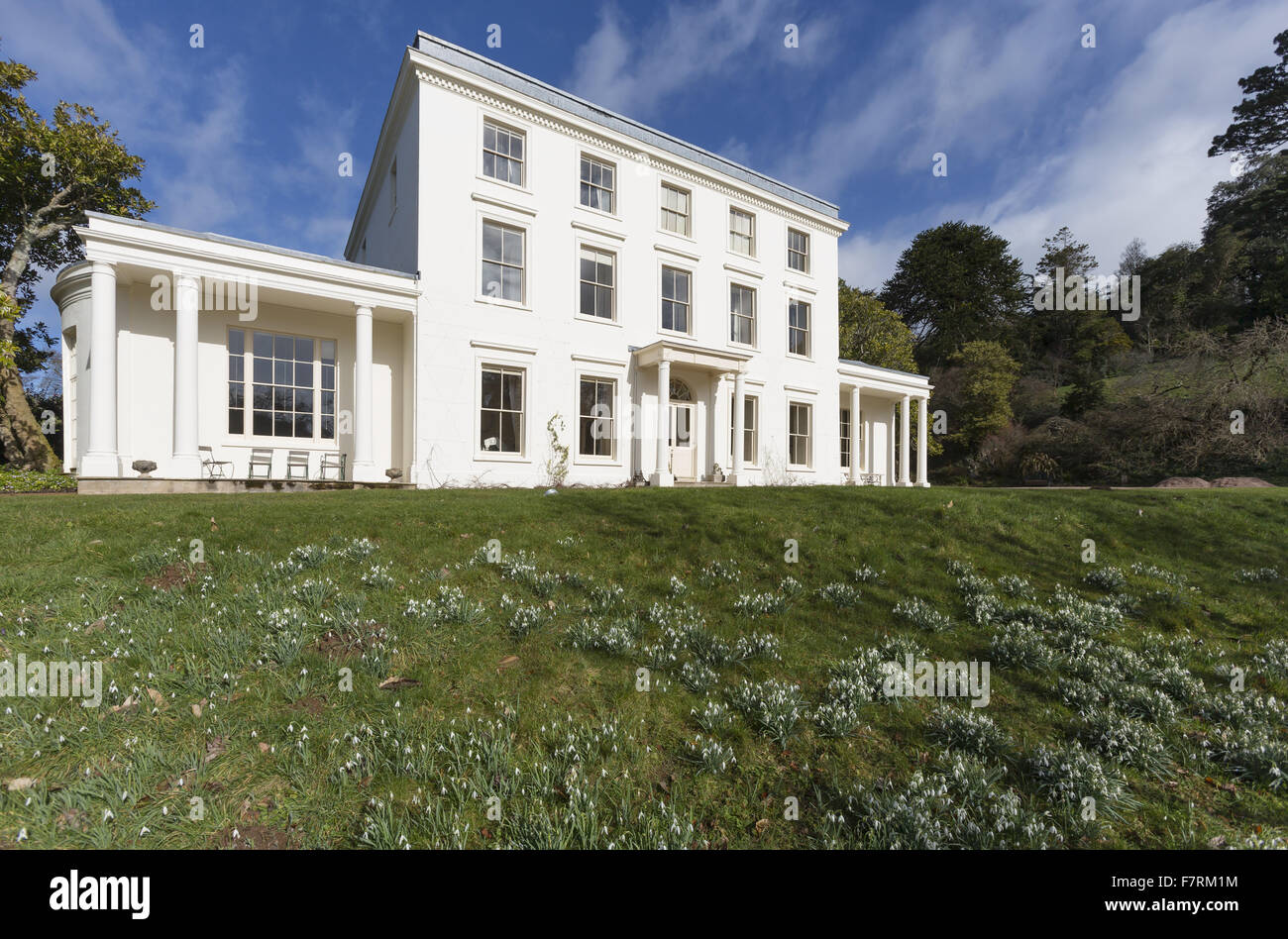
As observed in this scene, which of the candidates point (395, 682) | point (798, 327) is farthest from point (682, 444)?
point (395, 682)

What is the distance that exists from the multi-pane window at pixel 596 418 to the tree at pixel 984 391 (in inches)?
1078

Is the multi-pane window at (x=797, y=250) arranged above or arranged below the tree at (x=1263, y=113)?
below

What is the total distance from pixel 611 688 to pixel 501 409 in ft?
41.7

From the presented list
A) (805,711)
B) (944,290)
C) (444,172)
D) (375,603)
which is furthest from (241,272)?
(944,290)

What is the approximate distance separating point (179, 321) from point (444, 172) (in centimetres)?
738

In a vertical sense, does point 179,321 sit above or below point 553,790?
above

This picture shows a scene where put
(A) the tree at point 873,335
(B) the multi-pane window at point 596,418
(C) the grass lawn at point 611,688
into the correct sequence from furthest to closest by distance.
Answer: (A) the tree at point 873,335
(B) the multi-pane window at point 596,418
(C) the grass lawn at point 611,688

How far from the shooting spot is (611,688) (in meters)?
4.29

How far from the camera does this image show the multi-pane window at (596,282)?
686 inches

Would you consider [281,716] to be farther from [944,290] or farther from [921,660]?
[944,290]

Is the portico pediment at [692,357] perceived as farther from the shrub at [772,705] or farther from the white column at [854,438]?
the shrub at [772,705]

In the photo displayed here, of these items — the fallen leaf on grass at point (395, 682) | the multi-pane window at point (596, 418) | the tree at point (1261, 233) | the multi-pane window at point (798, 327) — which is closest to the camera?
the fallen leaf on grass at point (395, 682)

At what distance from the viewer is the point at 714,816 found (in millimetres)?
3217

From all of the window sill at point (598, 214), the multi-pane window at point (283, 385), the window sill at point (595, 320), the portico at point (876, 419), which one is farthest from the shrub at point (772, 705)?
the portico at point (876, 419)
